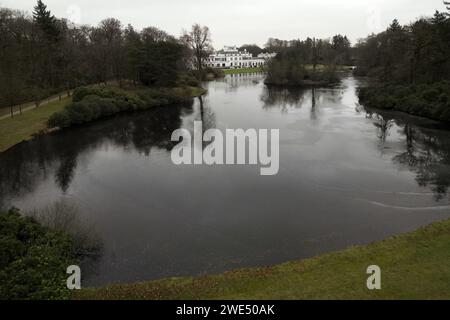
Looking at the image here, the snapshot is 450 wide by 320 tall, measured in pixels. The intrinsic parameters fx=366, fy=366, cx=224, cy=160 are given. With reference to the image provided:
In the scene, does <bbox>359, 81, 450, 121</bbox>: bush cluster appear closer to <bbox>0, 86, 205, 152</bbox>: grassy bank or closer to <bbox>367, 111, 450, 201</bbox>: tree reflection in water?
<bbox>367, 111, 450, 201</bbox>: tree reflection in water

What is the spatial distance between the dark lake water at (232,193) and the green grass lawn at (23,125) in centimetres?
171

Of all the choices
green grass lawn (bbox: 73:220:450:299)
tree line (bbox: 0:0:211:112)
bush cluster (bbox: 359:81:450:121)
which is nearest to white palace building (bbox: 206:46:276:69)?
tree line (bbox: 0:0:211:112)

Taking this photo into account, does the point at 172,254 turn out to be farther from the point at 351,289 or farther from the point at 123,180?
the point at 123,180

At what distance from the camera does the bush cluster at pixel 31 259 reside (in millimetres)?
9305

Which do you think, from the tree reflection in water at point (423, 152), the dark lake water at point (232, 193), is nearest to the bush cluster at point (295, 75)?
the tree reflection in water at point (423, 152)

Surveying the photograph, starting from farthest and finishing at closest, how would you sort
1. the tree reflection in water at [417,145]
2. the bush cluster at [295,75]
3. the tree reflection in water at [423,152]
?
the bush cluster at [295,75] < the tree reflection in water at [417,145] < the tree reflection in water at [423,152]

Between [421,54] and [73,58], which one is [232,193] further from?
[73,58]

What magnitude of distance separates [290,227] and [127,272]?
665 cm

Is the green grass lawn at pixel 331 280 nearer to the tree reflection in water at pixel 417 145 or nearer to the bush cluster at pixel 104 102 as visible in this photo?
the tree reflection in water at pixel 417 145

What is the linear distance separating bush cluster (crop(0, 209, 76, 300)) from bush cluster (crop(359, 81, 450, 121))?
113ft

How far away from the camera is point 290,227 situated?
15078 mm

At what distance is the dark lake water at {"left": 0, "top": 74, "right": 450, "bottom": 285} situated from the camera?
536 inches

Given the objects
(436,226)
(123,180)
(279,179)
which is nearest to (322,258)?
(436,226)

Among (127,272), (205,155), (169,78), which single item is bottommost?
(127,272)
